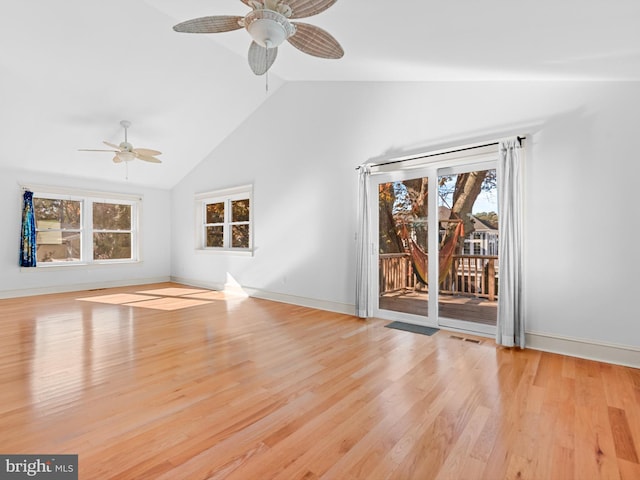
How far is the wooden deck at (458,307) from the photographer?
12.1 feet

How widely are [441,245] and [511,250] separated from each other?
2.71ft

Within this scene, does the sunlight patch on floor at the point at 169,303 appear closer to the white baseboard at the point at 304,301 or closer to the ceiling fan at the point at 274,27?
the white baseboard at the point at 304,301

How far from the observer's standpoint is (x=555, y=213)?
10.1ft

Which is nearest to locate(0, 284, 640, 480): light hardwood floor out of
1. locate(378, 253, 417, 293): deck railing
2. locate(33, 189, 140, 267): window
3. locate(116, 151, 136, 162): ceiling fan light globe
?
locate(378, 253, 417, 293): deck railing

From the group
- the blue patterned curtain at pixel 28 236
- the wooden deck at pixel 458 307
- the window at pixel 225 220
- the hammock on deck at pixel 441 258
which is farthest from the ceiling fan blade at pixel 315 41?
the blue patterned curtain at pixel 28 236

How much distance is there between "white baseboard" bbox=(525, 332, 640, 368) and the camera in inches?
108

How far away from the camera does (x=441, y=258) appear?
3881mm

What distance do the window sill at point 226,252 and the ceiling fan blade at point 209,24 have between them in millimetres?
4089

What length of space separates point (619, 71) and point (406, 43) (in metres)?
1.70

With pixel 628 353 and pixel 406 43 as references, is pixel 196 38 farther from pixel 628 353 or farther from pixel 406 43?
pixel 628 353

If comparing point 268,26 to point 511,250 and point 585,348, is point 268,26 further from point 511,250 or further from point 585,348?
point 585,348

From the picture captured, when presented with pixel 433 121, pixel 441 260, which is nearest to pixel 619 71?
pixel 433 121

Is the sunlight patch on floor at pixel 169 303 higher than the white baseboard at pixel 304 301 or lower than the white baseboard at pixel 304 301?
lower

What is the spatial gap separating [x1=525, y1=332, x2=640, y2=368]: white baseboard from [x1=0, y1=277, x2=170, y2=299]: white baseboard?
7.39 m
